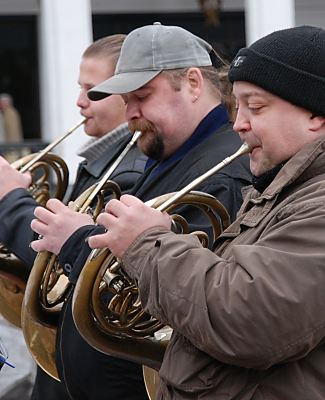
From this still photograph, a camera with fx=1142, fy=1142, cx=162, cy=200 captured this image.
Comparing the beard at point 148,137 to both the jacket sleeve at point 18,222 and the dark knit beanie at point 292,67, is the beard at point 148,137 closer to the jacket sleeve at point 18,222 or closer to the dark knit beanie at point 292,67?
the jacket sleeve at point 18,222

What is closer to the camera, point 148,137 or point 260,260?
point 260,260

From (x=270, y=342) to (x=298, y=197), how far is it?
1.08ft

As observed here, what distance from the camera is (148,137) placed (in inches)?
138

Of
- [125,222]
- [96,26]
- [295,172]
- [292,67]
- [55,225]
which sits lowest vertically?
[96,26]

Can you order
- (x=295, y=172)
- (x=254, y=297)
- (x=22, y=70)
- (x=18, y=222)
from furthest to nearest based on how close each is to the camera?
1. (x=22, y=70)
2. (x=18, y=222)
3. (x=295, y=172)
4. (x=254, y=297)

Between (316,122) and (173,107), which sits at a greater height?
(316,122)

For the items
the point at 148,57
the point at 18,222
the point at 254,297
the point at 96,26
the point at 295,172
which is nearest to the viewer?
the point at 254,297

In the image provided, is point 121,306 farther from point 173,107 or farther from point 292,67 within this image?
point 292,67

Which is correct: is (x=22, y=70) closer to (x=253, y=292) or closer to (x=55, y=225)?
(x=55, y=225)

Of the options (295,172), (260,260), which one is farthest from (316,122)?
(260,260)

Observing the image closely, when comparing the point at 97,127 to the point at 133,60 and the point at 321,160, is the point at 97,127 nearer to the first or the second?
the point at 133,60

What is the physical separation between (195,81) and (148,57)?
188 mm

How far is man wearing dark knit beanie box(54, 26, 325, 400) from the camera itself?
7.34 ft

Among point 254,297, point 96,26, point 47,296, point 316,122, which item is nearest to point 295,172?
point 316,122
